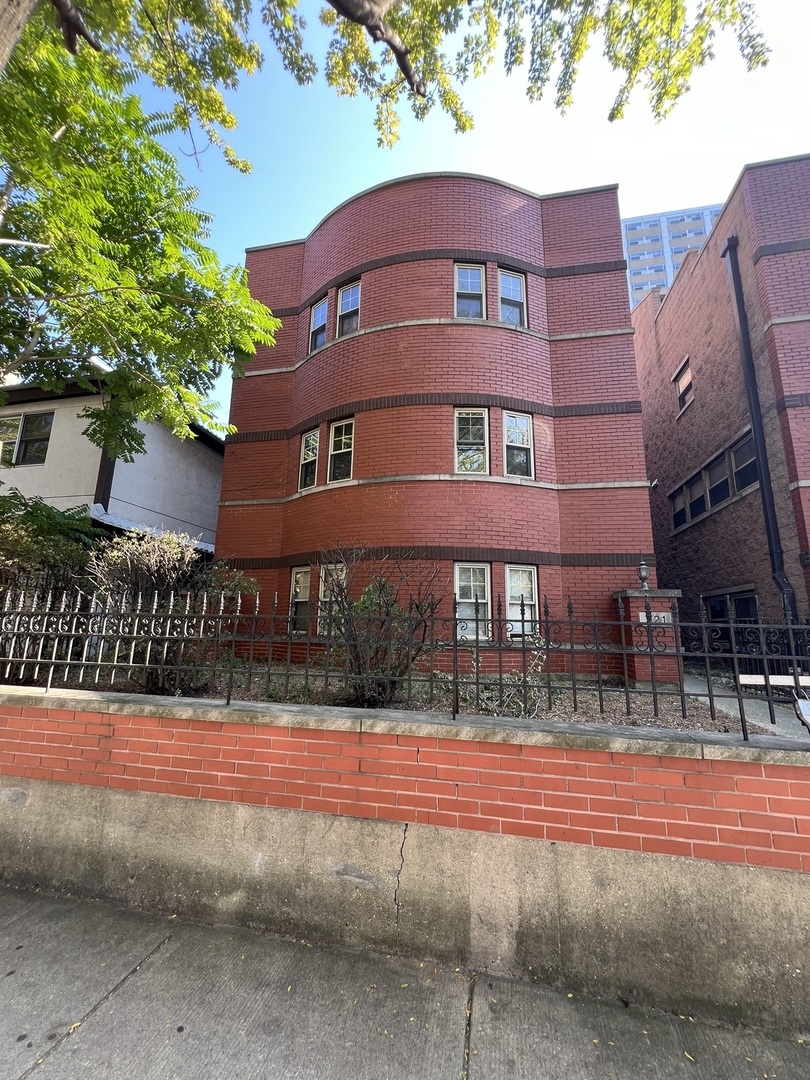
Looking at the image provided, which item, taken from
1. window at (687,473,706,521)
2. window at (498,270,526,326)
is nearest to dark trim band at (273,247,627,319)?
window at (498,270,526,326)

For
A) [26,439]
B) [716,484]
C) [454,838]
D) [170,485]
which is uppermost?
[26,439]

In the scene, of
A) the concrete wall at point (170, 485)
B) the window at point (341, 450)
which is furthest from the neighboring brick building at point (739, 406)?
the concrete wall at point (170, 485)

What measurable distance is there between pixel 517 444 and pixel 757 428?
5151 mm

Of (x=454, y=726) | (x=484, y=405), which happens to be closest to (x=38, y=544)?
(x=454, y=726)

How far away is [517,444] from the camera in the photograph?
9930mm

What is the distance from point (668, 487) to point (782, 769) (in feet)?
48.0

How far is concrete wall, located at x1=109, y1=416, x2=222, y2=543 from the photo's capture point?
12.9m

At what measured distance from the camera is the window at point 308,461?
36.7ft

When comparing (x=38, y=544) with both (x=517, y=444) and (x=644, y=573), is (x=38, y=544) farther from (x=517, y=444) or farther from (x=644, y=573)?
(x=644, y=573)

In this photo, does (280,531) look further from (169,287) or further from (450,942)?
(450,942)

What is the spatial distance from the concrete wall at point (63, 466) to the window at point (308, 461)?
5.67 metres

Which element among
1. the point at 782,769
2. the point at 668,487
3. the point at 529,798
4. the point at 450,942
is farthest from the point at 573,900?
the point at 668,487

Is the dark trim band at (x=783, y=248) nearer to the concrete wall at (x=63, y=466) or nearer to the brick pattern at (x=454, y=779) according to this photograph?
the brick pattern at (x=454, y=779)

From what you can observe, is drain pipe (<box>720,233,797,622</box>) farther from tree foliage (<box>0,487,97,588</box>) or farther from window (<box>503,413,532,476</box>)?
tree foliage (<box>0,487,97,588</box>)
